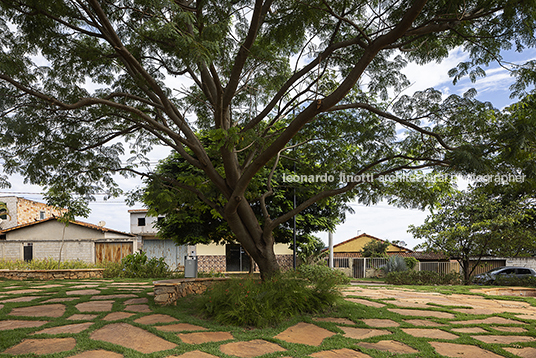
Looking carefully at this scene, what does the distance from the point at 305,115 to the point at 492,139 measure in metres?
4.40

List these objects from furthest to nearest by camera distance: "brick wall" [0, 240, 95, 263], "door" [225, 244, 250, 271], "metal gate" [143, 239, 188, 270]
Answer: "metal gate" [143, 239, 188, 270], "door" [225, 244, 250, 271], "brick wall" [0, 240, 95, 263]

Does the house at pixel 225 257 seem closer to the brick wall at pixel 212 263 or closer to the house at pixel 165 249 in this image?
the brick wall at pixel 212 263

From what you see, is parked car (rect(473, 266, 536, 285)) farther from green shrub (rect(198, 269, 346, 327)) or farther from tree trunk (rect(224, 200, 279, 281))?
tree trunk (rect(224, 200, 279, 281))

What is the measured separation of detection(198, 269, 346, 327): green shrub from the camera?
6379 millimetres

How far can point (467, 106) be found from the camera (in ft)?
27.3

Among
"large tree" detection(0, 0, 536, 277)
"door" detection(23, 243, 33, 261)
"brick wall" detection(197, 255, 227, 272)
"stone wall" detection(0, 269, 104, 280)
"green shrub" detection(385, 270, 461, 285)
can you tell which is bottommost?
"brick wall" detection(197, 255, 227, 272)

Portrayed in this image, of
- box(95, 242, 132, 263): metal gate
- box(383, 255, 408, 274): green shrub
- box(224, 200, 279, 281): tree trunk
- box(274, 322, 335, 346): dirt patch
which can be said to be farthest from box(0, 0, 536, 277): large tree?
box(95, 242, 132, 263): metal gate

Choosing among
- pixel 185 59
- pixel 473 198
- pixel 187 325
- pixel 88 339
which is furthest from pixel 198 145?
pixel 473 198

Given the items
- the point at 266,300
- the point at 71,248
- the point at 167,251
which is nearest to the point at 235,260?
the point at 167,251

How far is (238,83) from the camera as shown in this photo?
8.20 metres

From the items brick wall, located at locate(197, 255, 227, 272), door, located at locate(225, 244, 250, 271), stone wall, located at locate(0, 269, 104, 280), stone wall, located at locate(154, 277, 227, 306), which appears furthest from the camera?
door, located at locate(225, 244, 250, 271)

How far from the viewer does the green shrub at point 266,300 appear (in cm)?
638

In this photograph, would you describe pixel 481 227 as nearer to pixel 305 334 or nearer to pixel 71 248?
pixel 305 334

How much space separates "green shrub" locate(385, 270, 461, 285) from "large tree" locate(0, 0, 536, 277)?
8.34 metres
